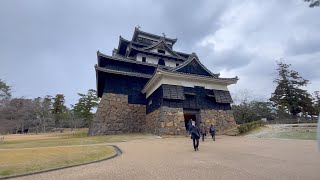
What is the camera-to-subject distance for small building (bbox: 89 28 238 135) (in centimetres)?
2023

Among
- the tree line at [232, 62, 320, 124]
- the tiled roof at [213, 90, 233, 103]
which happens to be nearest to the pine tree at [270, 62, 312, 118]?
the tree line at [232, 62, 320, 124]

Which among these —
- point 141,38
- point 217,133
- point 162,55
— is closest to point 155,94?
point 217,133

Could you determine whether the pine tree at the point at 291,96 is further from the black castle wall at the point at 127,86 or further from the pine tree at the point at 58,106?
the pine tree at the point at 58,106

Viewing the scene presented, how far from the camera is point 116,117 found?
23.9 meters

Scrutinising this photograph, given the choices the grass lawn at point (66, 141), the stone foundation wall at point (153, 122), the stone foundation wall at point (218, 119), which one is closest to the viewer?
the grass lawn at point (66, 141)

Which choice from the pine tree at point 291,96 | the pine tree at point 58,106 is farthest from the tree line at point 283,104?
the pine tree at point 58,106

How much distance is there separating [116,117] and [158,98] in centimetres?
619

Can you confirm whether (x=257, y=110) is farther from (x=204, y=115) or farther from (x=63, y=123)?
(x=63, y=123)

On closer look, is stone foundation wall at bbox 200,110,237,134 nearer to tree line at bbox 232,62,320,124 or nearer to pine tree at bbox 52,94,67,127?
tree line at bbox 232,62,320,124

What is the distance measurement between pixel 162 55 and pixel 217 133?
14084mm

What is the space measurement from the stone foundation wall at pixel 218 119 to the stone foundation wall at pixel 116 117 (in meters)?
7.68

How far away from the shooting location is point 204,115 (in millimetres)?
21766

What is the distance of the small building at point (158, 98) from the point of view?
20.2 m

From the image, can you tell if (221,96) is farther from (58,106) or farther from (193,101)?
(58,106)
